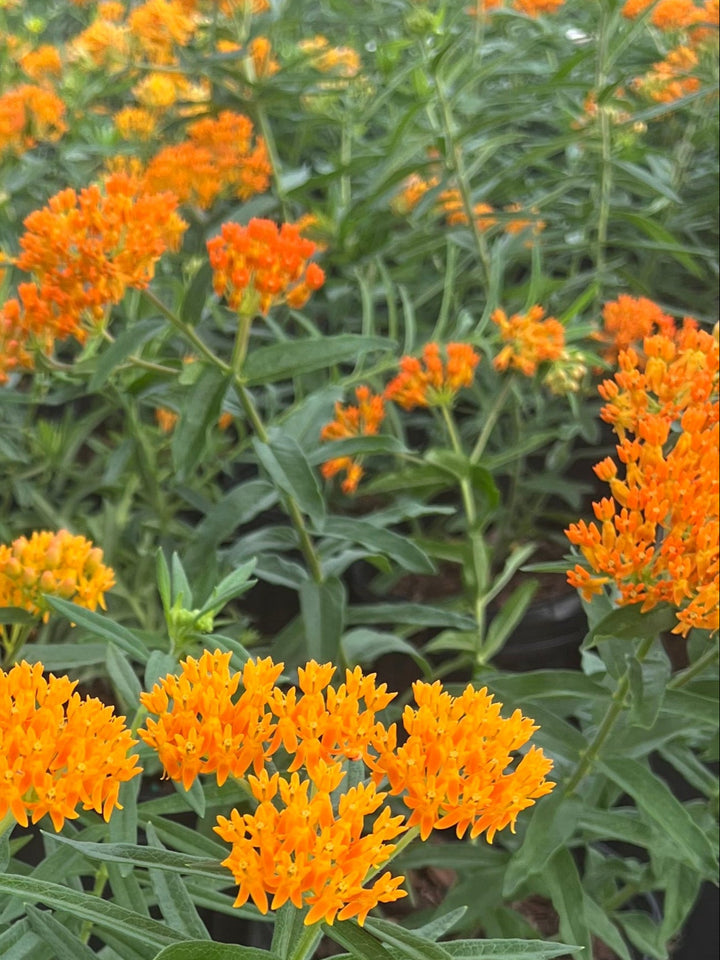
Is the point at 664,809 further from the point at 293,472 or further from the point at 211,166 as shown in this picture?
the point at 211,166

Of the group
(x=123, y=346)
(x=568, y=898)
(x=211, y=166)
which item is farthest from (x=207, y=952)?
(x=211, y=166)

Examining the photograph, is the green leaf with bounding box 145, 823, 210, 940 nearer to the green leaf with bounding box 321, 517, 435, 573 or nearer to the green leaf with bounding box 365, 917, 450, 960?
the green leaf with bounding box 365, 917, 450, 960

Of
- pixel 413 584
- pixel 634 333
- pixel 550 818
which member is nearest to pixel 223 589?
pixel 550 818

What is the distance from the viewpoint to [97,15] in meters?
3.19

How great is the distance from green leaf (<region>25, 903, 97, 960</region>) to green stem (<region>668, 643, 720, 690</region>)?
2.26 ft

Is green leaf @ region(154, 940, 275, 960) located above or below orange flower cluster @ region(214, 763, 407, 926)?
below

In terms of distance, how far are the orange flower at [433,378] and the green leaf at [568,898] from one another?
0.70 meters

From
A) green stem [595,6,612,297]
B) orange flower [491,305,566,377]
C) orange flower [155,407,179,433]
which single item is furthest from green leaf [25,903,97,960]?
green stem [595,6,612,297]

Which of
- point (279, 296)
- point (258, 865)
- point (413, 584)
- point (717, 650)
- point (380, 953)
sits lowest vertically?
point (413, 584)

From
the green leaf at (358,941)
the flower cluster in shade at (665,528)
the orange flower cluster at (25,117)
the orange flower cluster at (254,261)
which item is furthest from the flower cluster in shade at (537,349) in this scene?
the orange flower cluster at (25,117)

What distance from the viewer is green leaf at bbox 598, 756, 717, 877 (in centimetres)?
97

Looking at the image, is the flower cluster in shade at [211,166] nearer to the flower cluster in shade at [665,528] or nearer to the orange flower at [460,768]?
the flower cluster in shade at [665,528]

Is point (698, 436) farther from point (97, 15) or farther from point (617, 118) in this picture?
point (97, 15)

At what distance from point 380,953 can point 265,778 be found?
0.46 feet
